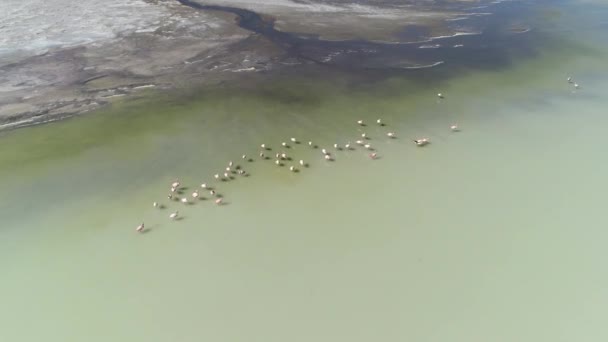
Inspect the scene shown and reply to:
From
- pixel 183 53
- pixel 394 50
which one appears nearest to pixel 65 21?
pixel 183 53

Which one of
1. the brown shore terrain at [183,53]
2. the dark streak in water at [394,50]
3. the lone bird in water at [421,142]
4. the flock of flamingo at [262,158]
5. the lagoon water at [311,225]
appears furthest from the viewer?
the dark streak in water at [394,50]

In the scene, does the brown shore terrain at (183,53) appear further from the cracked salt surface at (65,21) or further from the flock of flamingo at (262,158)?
the flock of flamingo at (262,158)

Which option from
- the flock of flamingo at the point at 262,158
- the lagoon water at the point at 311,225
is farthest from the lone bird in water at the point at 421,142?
the lagoon water at the point at 311,225

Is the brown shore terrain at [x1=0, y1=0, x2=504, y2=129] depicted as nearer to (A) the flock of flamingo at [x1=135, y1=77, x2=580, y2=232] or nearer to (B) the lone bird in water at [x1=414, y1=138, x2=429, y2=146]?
(A) the flock of flamingo at [x1=135, y1=77, x2=580, y2=232]

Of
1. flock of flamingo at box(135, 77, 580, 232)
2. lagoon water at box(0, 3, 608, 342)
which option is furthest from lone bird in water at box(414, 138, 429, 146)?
lagoon water at box(0, 3, 608, 342)

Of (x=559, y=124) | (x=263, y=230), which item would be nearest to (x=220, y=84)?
(x=263, y=230)
